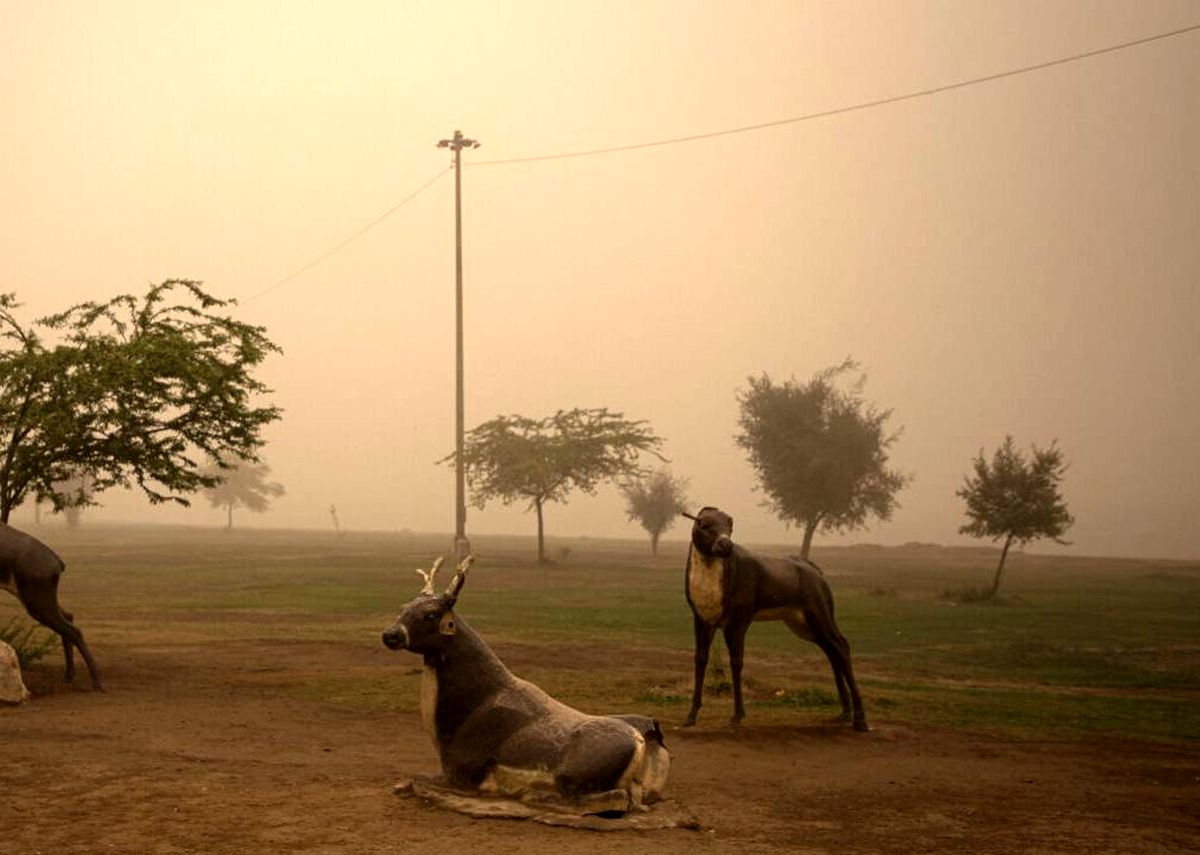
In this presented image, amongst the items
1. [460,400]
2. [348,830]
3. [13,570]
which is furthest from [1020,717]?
[460,400]

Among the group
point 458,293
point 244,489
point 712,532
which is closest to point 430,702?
point 712,532

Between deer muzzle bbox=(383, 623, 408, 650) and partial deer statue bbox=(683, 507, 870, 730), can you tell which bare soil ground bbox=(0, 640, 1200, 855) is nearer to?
partial deer statue bbox=(683, 507, 870, 730)

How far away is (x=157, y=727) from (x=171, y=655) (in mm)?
7754

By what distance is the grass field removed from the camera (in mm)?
16406

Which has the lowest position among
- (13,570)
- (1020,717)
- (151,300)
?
(1020,717)

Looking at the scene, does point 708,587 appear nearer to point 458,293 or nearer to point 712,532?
point 712,532

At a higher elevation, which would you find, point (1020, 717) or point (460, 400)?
point (460, 400)

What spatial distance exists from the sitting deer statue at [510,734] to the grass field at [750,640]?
17.5 feet

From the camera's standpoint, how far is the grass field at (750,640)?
16.4 m

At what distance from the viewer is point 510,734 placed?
371 inches

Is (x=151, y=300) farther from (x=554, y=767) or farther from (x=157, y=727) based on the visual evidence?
(x=554, y=767)

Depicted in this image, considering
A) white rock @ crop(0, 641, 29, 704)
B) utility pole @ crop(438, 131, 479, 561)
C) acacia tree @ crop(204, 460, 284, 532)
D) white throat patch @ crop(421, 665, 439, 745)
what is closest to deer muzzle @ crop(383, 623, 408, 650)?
white throat patch @ crop(421, 665, 439, 745)

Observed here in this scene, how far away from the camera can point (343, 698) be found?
16.3m

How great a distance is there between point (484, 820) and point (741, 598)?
5443 mm
